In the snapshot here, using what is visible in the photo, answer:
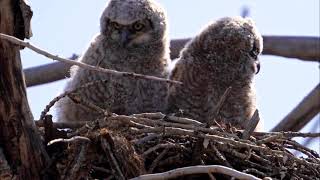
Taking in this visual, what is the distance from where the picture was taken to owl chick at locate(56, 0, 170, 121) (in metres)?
4.83

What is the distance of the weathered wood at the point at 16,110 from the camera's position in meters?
2.81

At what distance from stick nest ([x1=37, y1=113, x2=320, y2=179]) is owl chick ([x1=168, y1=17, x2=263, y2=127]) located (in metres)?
1.04

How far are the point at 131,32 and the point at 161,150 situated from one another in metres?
1.92

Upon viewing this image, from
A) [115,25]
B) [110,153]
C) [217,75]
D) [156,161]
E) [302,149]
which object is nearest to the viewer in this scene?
[110,153]

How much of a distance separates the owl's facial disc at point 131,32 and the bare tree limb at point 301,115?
109 centimetres

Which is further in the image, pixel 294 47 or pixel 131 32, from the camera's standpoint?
pixel 294 47

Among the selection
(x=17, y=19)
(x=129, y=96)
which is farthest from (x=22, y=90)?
(x=129, y=96)

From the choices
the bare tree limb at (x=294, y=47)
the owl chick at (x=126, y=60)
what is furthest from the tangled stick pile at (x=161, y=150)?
the bare tree limb at (x=294, y=47)

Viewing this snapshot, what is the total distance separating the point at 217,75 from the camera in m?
5.05

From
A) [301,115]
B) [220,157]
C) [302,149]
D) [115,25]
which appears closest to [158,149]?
[220,157]

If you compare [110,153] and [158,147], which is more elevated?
[110,153]

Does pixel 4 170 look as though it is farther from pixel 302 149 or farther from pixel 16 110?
pixel 302 149

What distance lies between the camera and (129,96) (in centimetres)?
484

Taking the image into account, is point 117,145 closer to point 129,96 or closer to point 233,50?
point 129,96
